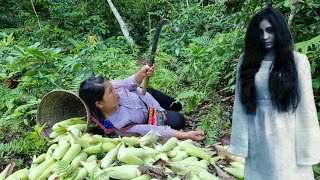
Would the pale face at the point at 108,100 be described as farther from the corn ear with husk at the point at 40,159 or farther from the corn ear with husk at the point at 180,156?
the corn ear with husk at the point at 180,156

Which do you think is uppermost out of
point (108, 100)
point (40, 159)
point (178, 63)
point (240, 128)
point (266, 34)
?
point (266, 34)

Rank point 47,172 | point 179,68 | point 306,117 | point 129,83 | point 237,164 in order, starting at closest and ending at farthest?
point 306,117
point 47,172
point 237,164
point 129,83
point 179,68

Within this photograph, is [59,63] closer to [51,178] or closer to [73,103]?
[73,103]

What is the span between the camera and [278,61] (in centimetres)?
178

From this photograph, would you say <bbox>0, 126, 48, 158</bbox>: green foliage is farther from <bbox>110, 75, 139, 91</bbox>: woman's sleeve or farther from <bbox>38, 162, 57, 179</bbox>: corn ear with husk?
<bbox>110, 75, 139, 91</bbox>: woman's sleeve

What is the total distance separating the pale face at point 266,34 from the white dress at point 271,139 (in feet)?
0.31

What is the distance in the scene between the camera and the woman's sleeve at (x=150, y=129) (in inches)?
122

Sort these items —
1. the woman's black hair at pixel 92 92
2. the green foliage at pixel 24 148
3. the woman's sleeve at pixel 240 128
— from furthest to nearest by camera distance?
1. the woman's black hair at pixel 92 92
2. the green foliage at pixel 24 148
3. the woman's sleeve at pixel 240 128

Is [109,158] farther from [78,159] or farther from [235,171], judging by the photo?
[235,171]

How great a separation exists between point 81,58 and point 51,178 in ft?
6.50

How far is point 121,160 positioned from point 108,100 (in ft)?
2.44

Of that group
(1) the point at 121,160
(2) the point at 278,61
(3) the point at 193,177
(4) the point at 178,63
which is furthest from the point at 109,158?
(4) the point at 178,63

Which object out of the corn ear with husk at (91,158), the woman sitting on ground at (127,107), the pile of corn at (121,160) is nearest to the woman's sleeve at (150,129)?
the woman sitting on ground at (127,107)

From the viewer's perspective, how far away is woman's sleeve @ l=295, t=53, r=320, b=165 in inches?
69.4
